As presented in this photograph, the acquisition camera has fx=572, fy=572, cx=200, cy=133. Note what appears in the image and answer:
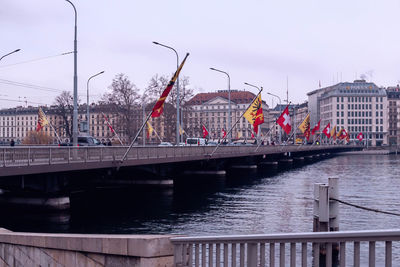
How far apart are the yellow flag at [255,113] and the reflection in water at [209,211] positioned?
5.60 m

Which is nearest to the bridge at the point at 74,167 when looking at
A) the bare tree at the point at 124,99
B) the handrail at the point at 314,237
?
the handrail at the point at 314,237

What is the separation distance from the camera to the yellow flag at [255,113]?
155ft

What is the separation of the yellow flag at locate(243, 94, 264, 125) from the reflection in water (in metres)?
5.60

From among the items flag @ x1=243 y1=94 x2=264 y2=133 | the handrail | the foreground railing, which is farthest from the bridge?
the handrail

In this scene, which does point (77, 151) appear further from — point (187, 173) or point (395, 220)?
point (187, 173)

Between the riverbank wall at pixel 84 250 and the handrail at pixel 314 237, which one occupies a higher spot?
the handrail at pixel 314 237

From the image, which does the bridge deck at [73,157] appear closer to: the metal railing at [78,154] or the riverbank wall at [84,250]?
the metal railing at [78,154]

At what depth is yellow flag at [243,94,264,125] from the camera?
155 ft

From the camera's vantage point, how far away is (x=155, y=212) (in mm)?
30969

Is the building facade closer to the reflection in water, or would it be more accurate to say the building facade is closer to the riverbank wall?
the reflection in water

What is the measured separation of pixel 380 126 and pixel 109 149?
178496 millimetres

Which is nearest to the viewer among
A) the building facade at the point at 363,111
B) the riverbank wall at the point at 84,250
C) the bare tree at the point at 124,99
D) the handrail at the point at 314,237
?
the handrail at the point at 314,237

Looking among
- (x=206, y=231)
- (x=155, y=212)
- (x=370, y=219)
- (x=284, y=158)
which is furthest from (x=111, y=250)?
(x=284, y=158)

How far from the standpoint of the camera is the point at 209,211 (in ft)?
101
